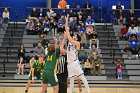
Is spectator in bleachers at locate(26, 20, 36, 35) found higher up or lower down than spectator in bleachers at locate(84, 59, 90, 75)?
higher up

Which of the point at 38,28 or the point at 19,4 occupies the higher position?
the point at 19,4

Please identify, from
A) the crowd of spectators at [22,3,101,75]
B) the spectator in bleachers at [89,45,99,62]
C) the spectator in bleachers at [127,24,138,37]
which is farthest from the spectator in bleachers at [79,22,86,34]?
the spectator in bleachers at [127,24,138,37]

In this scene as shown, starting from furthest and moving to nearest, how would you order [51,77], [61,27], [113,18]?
[113,18], [61,27], [51,77]

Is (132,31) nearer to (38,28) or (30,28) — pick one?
(38,28)

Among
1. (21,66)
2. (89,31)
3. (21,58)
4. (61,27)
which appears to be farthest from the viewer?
(61,27)

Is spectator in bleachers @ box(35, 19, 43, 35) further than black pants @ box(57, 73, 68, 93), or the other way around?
spectator in bleachers @ box(35, 19, 43, 35)

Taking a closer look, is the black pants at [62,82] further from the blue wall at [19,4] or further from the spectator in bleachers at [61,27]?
the blue wall at [19,4]

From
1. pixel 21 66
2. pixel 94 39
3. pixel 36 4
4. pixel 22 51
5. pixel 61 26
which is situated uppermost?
pixel 36 4

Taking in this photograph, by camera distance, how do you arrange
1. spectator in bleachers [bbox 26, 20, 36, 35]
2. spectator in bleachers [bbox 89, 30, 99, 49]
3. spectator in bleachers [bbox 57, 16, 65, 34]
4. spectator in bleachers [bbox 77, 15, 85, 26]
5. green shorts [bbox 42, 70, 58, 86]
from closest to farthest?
green shorts [bbox 42, 70, 58, 86], spectator in bleachers [bbox 89, 30, 99, 49], spectator in bleachers [bbox 57, 16, 65, 34], spectator in bleachers [bbox 26, 20, 36, 35], spectator in bleachers [bbox 77, 15, 85, 26]

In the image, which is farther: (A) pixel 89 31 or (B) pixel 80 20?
(B) pixel 80 20

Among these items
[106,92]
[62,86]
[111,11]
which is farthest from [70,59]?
[111,11]

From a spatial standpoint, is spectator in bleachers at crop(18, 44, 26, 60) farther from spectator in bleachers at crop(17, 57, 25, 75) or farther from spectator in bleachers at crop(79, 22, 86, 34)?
spectator in bleachers at crop(79, 22, 86, 34)

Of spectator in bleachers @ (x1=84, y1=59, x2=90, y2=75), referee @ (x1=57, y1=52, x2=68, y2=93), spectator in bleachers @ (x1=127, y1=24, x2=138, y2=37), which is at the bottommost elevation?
spectator in bleachers @ (x1=84, y1=59, x2=90, y2=75)

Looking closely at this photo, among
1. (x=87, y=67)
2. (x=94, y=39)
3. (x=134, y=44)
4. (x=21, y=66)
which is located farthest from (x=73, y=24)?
(x=21, y=66)
